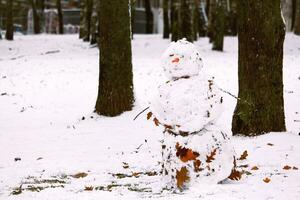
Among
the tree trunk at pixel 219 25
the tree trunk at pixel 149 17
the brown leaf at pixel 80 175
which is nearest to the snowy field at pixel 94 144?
the brown leaf at pixel 80 175

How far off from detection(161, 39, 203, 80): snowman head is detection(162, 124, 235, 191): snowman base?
66 centimetres

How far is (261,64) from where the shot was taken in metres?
7.02

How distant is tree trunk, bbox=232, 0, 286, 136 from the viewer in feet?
23.0

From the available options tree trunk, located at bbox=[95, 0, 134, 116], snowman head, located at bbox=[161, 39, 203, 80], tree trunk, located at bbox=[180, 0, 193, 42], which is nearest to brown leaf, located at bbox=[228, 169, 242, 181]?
snowman head, located at bbox=[161, 39, 203, 80]

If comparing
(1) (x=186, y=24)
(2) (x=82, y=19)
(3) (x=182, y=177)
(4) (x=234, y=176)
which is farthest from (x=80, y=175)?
(2) (x=82, y=19)

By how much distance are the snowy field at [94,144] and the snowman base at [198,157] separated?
16cm

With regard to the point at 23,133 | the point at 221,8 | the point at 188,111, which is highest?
the point at 221,8

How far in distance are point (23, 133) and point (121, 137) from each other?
7.18 ft

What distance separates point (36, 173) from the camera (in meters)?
6.40

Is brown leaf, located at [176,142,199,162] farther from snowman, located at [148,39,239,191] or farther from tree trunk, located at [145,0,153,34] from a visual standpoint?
tree trunk, located at [145,0,153,34]

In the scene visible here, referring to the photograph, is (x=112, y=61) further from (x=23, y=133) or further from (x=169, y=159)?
(x=169, y=159)

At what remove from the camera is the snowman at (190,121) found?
4.84 m

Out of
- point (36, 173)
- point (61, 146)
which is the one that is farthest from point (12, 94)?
point (36, 173)

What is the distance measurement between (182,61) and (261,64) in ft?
8.15
